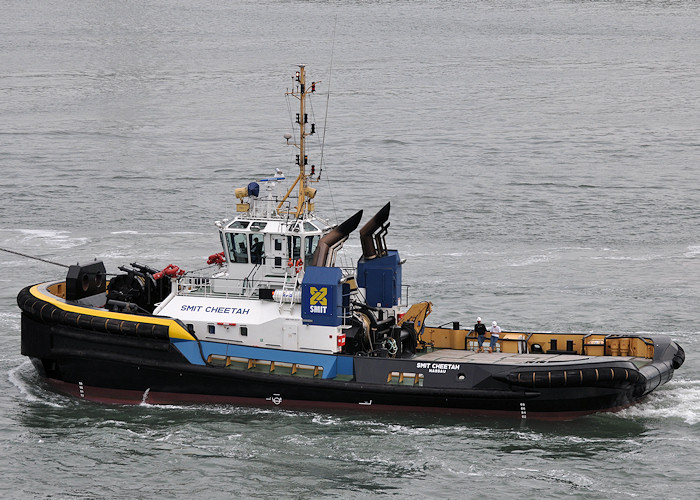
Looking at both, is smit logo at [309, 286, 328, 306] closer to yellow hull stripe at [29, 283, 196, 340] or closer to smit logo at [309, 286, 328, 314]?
smit logo at [309, 286, 328, 314]

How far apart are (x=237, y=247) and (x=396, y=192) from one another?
21419 millimetres

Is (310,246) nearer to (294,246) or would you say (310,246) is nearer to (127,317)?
(294,246)

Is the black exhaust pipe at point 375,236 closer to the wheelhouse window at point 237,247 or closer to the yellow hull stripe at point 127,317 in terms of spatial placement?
the wheelhouse window at point 237,247

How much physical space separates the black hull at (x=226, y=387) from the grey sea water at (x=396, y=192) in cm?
35

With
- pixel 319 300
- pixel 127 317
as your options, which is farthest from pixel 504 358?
pixel 127 317

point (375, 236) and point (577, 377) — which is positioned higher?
point (375, 236)

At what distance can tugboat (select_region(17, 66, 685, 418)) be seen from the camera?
2133 centimetres

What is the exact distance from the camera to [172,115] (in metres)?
59.7

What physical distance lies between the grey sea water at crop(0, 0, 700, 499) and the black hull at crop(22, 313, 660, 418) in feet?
1.16

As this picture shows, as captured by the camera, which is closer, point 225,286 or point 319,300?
point 319,300

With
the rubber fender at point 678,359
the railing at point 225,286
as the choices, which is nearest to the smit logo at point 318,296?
the railing at point 225,286

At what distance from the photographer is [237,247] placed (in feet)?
77.3

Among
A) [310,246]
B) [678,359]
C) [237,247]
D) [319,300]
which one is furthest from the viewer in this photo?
[237,247]

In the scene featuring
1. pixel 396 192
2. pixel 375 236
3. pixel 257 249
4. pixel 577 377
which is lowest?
pixel 577 377
